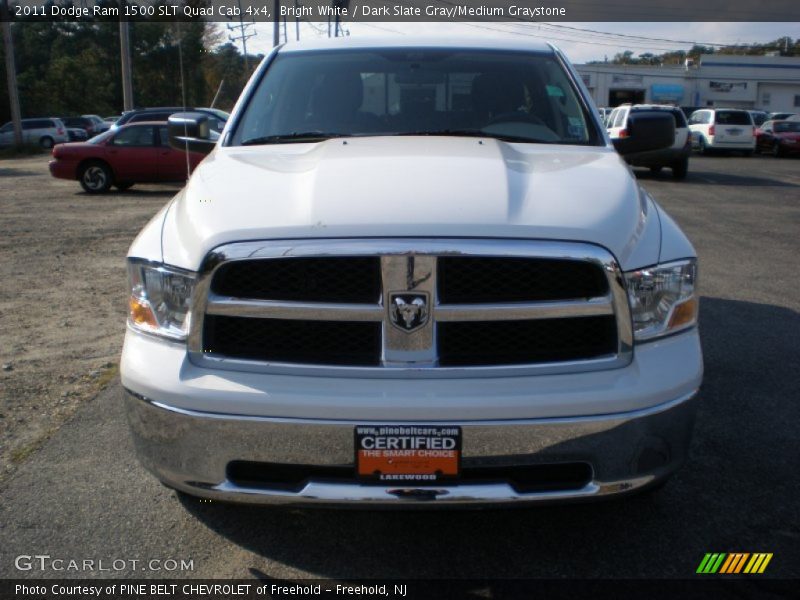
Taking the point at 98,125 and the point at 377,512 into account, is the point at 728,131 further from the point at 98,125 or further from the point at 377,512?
the point at 98,125

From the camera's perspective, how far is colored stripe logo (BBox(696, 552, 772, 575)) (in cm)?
294

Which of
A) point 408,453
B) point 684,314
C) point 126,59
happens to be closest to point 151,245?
point 408,453

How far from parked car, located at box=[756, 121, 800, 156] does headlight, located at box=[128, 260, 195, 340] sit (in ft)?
101

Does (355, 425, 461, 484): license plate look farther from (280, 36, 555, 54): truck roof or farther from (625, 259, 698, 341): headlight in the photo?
(280, 36, 555, 54): truck roof

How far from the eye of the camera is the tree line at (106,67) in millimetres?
55500

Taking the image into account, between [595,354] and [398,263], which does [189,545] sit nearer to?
[398,263]

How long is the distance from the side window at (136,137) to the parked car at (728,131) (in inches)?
747

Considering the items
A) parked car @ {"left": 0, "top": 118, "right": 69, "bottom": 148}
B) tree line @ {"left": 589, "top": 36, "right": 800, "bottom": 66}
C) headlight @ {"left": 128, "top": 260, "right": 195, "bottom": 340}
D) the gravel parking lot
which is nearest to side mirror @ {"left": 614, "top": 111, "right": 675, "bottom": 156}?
the gravel parking lot

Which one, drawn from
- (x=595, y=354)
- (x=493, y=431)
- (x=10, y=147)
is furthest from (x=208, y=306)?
(x=10, y=147)

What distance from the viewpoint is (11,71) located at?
3494 cm

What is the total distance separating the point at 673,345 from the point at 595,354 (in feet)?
0.91

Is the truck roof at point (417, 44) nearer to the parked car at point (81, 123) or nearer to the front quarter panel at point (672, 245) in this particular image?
the front quarter panel at point (672, 245)

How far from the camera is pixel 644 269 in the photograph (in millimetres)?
2764

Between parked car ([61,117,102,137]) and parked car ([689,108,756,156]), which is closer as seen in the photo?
parked car ([689,108,756,156])
